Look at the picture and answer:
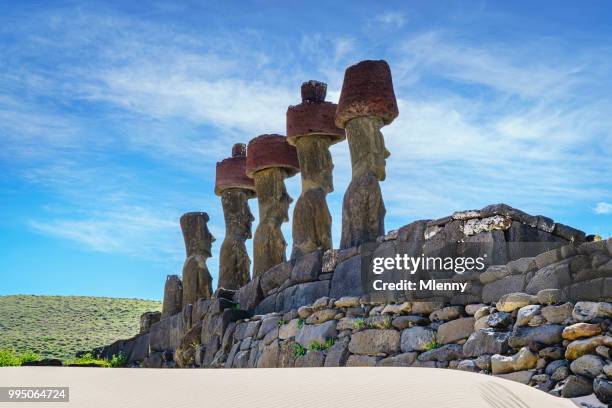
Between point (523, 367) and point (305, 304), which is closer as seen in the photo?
point (523, 367)

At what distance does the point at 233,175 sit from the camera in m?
20.3

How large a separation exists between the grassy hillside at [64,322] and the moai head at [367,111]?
901 inches

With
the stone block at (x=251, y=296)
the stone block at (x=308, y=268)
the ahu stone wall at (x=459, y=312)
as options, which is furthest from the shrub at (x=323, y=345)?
the stone block at (x=251, y=296)

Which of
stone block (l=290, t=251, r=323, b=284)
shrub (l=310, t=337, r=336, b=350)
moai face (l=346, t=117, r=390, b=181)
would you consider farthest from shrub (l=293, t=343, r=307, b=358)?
moai face (l=346, t=117, r=390, b=181)

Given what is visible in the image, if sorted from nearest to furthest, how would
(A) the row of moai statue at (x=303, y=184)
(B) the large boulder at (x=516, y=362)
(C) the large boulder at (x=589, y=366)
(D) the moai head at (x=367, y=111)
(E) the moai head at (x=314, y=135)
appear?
(C) the large boulder at (x=589, y=366)
(B) the large boulder at (x=516, y=362)
(A) the row of moai statue at (x=303, y=184)
(D) the moai head at (x=367, y=111)
(E) the moai head at (x=314, y=135)

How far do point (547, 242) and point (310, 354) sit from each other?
12.9 feet

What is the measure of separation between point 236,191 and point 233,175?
1.38 feet

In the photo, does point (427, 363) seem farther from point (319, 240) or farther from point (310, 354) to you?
point (319, 240)

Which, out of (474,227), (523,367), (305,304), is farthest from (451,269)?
(305,304)

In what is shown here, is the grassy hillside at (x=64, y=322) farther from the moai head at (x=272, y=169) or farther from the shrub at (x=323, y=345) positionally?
the shrub at (x=323, y=345)

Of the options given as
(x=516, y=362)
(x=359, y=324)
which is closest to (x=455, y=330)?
(x=516, y=362)

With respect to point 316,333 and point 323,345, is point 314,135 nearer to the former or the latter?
point 316,333

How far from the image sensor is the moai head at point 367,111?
14820 mm

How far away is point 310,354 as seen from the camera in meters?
13.1
